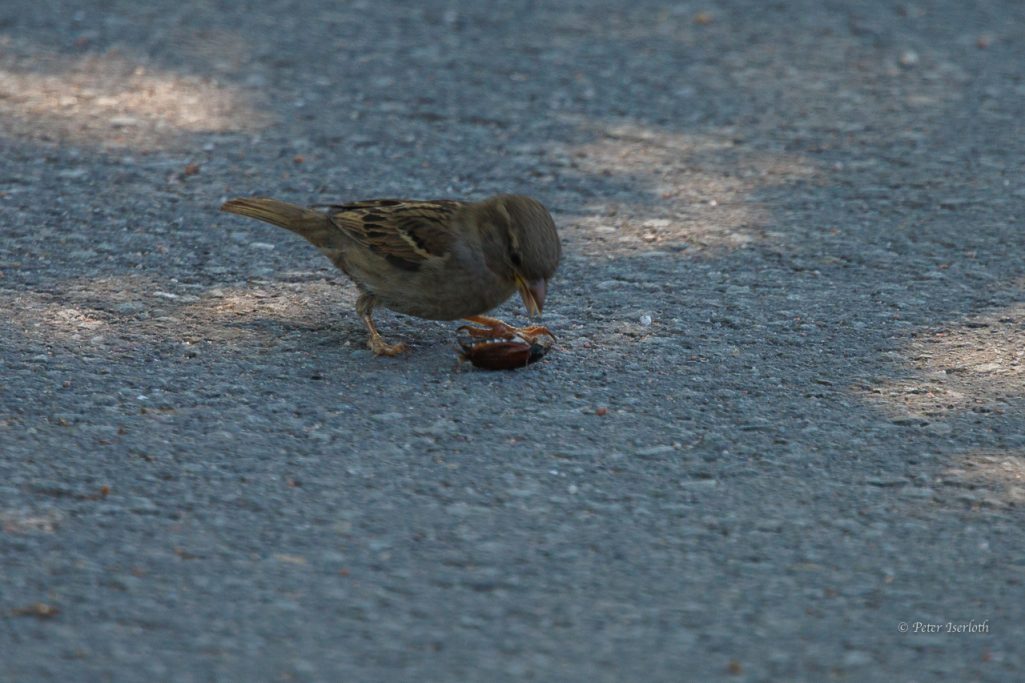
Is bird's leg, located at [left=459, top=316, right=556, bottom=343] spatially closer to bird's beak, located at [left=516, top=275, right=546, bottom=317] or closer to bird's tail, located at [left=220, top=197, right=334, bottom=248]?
bird's beak, located at [left=516, top=275, right=546, bottom=317]

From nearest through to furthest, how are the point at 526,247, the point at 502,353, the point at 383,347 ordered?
the point at 526,247 → the point at 502,353 → the point at 383,347

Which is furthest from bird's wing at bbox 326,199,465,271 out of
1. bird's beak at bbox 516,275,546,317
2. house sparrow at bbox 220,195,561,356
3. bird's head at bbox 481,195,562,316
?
bird's beak at bbox 516,275,546,317

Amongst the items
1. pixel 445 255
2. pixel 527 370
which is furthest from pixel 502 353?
pixel 445 255

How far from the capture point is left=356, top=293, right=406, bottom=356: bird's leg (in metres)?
5.26

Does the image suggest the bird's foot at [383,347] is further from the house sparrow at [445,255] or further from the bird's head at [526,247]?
the bird's head at [526,247]

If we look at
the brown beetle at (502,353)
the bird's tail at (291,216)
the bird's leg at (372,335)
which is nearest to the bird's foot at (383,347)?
the bird's leg at (372,335)

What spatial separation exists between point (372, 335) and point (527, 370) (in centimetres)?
63

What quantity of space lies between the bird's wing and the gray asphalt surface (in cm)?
41

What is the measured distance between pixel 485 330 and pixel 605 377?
0.57m

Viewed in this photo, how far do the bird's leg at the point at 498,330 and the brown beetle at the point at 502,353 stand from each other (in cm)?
9

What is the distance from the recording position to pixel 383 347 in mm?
5250

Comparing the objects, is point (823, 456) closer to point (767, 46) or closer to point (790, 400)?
point (790, 400)

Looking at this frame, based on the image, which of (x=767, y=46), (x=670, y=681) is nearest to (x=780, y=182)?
(x=767, y=46)

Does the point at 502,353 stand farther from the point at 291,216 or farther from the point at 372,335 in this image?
the point at 291,216
